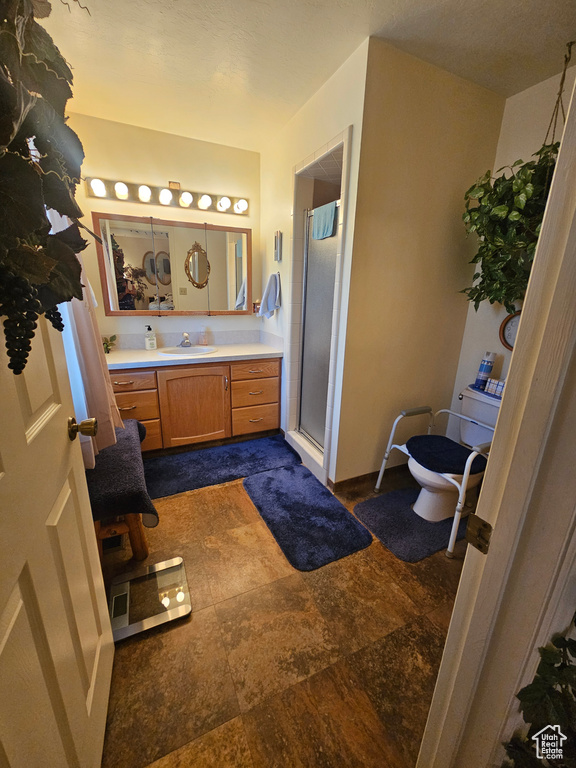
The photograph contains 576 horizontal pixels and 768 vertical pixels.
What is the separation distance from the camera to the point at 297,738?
991 millimetres

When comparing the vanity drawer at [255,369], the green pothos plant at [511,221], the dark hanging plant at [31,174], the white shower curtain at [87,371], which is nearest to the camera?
the dark hanging plant at [31,174]

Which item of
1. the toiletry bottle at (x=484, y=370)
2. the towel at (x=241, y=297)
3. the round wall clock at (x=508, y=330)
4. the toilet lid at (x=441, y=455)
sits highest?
the towel at (x=241, y=297)

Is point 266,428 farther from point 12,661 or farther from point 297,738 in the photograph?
point 12,661

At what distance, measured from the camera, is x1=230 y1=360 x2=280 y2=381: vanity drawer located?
102 inches

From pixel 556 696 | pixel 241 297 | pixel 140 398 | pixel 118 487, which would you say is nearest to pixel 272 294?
pixel 241 297

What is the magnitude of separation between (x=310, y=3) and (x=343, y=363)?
1.62 metres

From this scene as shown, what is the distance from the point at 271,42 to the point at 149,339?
2080 mm

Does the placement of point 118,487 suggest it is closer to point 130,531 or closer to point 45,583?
point 130,531

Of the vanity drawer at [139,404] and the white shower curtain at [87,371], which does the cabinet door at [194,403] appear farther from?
the white shower curtain at [87,371]

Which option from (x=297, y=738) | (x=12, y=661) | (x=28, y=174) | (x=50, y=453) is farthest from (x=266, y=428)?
(x=28, y=174)

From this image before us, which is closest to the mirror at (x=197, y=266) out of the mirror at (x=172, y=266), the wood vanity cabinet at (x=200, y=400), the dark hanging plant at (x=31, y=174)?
the mirror at (x=172, y=266)

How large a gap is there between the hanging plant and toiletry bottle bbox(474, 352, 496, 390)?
12.8 inches

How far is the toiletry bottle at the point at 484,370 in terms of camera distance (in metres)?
1.94

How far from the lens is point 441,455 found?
180 centimetres
